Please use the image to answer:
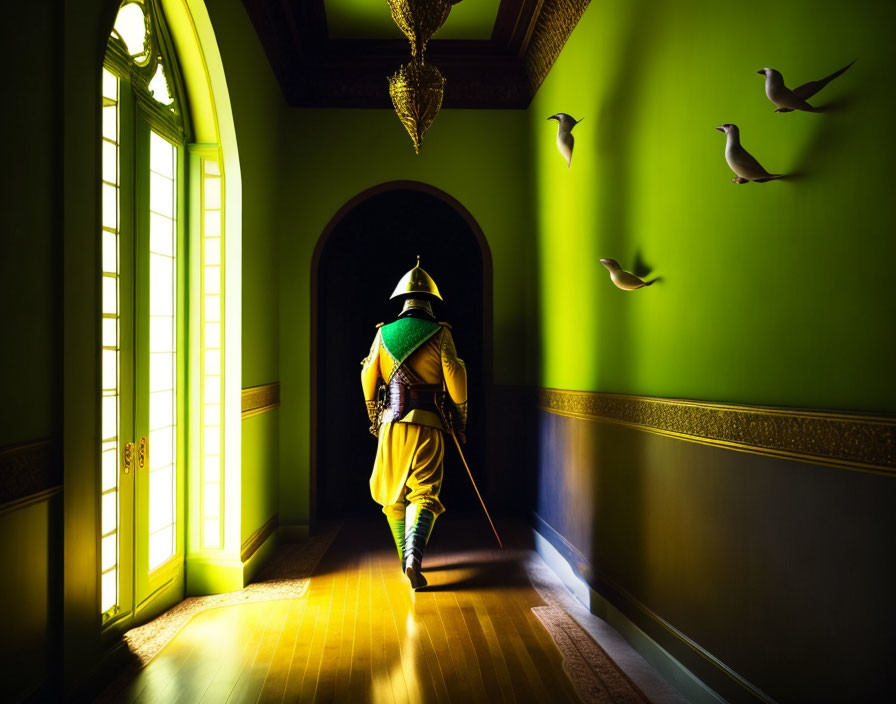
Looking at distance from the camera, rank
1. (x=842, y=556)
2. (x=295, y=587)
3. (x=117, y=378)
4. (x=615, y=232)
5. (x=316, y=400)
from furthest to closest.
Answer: (x=316, y=400) → (x=295, y=587) → (x=615, y=232) → (x=117, y=378) → (x=842, y=556)

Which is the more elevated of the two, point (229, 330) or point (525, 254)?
point (525, 254)

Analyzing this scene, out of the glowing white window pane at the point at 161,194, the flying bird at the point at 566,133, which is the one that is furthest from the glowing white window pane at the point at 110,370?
the flying bird at the point at 566,133

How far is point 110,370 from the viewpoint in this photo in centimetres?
272

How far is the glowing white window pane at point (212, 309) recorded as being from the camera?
12.1ft

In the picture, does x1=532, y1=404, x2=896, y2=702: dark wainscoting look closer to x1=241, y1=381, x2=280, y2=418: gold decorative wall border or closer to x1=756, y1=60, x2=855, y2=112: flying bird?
x1=756, y1=60, x2=855, y2=112: flying bird

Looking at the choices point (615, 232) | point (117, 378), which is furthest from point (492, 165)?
point (117, 378)

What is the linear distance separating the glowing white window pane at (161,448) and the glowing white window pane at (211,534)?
46cm

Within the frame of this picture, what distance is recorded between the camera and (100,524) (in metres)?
2.26

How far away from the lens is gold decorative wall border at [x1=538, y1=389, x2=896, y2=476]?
5.23ft

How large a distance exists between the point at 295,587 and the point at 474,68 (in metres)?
4.12

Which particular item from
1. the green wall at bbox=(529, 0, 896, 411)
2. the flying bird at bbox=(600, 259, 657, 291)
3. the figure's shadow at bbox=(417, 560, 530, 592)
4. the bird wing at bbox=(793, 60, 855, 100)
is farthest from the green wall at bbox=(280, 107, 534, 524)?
the bird wing at bbox=(793, 60, 855, 100)

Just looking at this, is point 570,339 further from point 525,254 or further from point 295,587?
point 295,587

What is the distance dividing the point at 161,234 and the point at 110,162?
2.09 feet

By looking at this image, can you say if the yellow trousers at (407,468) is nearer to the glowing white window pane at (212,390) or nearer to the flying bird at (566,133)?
the glowing white window pane at (212,390)
